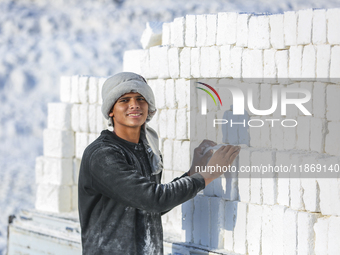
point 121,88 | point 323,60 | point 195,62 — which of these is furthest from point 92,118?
point 323,60

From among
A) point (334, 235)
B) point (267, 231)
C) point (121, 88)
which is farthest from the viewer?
point (267, 231)

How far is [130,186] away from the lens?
2.59m

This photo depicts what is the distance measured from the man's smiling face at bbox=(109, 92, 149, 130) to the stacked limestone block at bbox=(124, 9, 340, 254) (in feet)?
3.64

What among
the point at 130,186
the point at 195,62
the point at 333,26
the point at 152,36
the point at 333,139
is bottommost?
the point at 130,186

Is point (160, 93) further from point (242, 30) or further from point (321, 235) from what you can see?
point (321, 235)

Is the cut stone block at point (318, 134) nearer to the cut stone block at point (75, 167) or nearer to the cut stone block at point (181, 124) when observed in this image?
the cut stone block at point (181, 124)

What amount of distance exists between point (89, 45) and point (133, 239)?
926 inches

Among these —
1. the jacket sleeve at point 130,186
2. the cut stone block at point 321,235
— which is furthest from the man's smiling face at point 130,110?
the cut stone block at point 321,235

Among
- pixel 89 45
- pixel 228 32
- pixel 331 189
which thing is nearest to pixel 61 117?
pixel 228 32

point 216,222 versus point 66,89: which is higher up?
point 66,89

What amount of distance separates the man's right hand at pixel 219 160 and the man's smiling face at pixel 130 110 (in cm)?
50

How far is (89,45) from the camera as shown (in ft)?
83.5

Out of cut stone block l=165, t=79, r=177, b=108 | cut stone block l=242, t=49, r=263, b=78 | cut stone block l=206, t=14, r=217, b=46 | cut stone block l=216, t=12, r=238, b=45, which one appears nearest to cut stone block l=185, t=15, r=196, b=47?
cut stone block l=206, t=14, r=217, b=46

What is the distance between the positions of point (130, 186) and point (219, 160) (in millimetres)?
715
